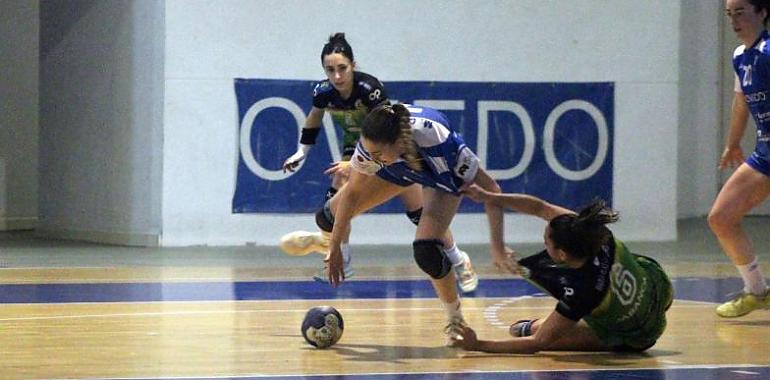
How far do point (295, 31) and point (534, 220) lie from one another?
3.30 meters

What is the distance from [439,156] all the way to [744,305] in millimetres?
2460

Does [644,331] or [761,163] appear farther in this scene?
[761,163]

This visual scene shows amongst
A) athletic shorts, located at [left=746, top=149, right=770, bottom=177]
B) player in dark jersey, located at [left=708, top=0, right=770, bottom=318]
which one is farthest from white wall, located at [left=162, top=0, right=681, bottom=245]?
athletic shorts, located at [left=746, top=149, right=770, bottom=177]

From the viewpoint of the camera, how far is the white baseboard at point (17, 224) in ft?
54.3

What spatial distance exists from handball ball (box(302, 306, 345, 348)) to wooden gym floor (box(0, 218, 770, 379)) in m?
0.08

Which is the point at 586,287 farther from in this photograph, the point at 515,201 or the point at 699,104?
the point at 699,104

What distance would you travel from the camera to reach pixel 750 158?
25.9ft

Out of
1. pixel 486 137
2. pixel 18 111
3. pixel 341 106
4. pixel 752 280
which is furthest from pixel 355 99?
pixel 18 111

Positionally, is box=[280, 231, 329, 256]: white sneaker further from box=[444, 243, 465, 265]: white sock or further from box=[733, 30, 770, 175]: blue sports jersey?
box=[733, 30, 770, 175]: blue sports jersey

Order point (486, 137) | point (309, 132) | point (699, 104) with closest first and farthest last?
point (309, 132), point (486, 137), point (699, 104)

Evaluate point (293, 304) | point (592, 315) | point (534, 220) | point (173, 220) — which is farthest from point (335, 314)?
point (534, 220)

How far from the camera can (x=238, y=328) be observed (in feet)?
24.6

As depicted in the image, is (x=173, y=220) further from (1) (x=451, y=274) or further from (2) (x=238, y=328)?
(1) (x=451, y=274)

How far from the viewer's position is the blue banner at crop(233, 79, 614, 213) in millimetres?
13734
